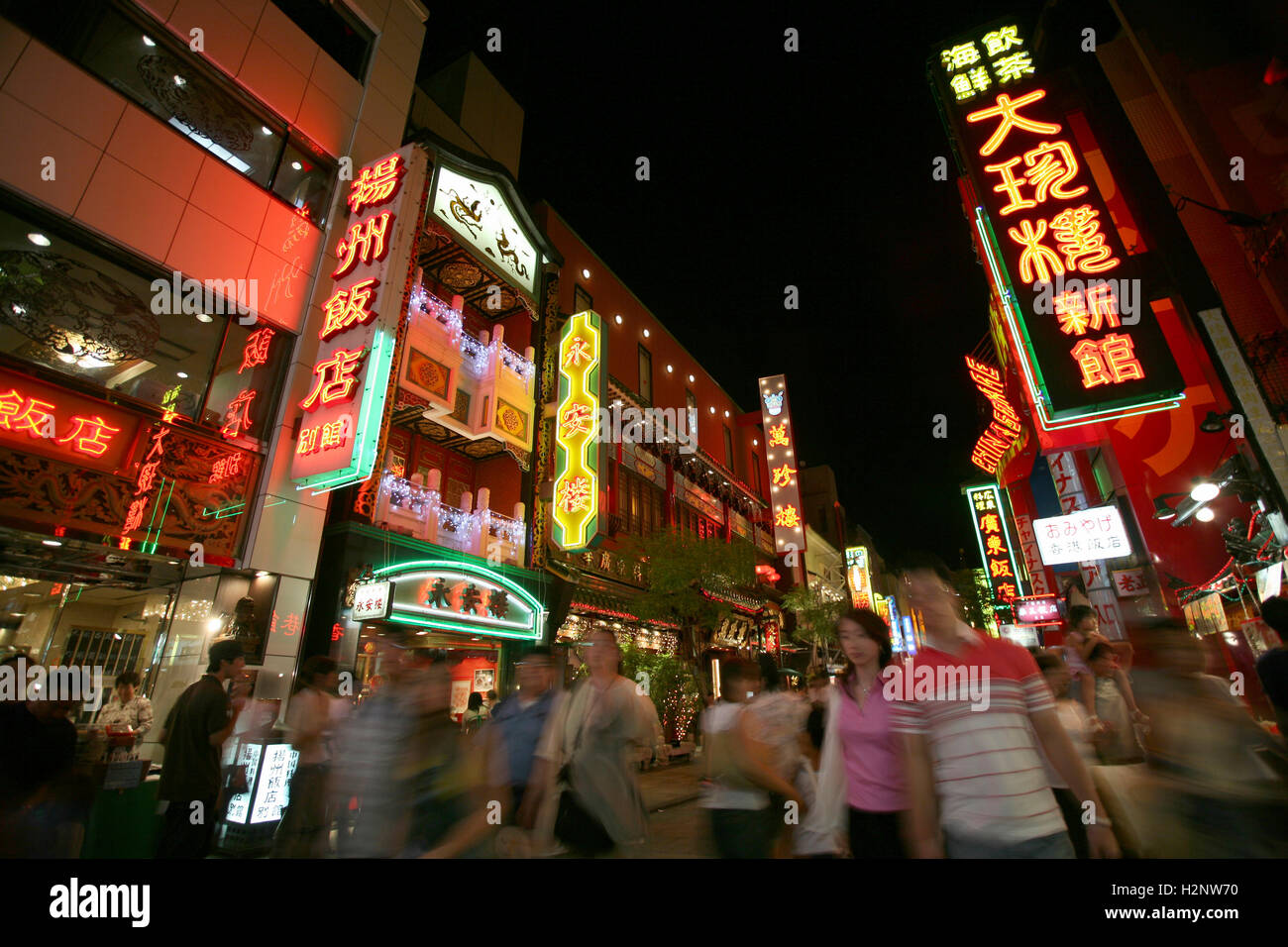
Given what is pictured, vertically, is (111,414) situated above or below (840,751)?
above

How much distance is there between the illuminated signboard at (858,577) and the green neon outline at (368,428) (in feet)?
106

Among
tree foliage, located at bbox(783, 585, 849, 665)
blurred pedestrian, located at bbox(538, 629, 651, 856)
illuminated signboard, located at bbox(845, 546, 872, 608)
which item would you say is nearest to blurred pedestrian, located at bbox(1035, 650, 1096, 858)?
blurred pedestrian, located at bbox(538, 629, 651, 856)

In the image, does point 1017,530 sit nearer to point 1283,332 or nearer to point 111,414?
point 1283,332

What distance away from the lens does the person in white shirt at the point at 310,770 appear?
463 cm

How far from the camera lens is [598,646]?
14.6 feet

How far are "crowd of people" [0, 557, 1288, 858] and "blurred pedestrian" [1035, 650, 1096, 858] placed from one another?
A: 22mm

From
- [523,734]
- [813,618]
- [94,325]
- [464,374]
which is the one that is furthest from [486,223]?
[813,618]

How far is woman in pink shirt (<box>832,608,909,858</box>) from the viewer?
3004 mm

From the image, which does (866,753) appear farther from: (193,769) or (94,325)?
(94,325)

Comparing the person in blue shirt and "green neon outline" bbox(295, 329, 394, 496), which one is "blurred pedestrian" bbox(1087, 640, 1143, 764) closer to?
the person in blue shirt

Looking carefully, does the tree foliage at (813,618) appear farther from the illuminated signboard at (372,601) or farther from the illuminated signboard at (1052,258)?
the illuminated signboard at (372,601)
